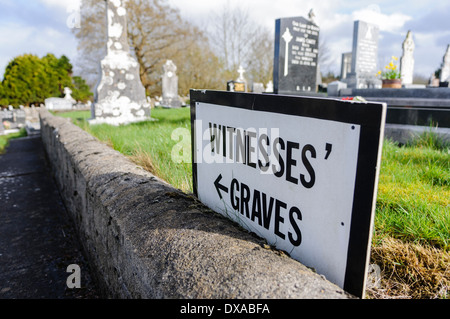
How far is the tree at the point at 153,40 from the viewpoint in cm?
2394

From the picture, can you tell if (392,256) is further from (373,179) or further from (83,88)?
(83,88)

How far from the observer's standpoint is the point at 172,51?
86.7ft

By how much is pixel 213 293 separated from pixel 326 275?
356mm

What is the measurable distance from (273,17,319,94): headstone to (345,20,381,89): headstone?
3563 mm

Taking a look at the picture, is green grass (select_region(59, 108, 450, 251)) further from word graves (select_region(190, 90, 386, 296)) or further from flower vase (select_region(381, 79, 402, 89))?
flower vase (select_region(381, 79, 402, 89))

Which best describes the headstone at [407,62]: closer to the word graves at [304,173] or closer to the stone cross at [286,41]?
the stone cross at [286,41]

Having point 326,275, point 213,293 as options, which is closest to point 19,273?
point 213,293

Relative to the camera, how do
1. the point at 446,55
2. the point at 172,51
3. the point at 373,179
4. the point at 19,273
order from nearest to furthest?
the point at 373,179
the point at 19,273
the point at 446,55
the point at 172,51

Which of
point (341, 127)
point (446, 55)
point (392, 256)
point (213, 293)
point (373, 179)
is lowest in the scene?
point (392, 256)

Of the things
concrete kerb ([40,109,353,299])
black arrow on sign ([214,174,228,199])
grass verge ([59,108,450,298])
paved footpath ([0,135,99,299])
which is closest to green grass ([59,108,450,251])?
grass verge ([59,108,450,298])

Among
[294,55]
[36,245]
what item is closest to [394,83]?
[294,55]

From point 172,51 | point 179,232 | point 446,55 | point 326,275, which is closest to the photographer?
point 326,275

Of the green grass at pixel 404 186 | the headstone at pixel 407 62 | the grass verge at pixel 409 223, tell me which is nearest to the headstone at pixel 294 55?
the green grass at pixel 404 186

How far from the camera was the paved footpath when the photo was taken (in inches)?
86.2
